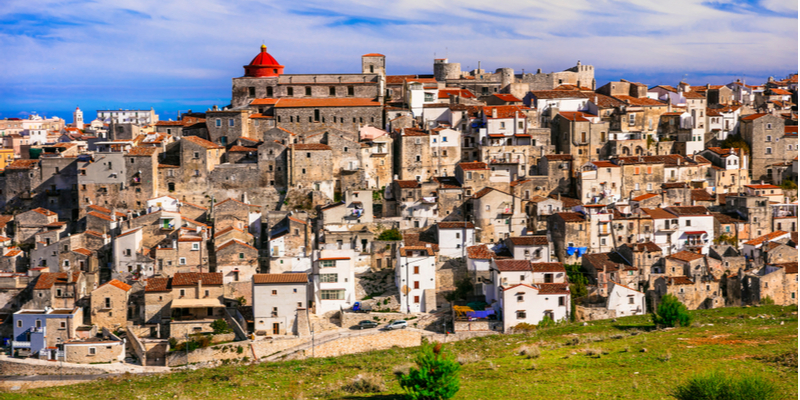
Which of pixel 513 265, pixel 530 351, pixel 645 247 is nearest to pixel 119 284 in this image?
pixel 513 265

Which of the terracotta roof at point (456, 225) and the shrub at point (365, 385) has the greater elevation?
the terracotta roof at point (456, 225)

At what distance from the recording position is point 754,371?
59.7 ft

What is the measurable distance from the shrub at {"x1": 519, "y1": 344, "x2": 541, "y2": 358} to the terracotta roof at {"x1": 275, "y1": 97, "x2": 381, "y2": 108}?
17.4 metres

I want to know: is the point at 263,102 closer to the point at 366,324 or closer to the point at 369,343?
the point at 366,324

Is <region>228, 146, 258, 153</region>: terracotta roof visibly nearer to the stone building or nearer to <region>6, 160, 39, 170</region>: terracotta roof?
<region>6, 160, 39, 170</region>: terracotta roof

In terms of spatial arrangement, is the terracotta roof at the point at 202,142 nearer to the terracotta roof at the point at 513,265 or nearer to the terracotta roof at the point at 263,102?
the terracotta roof at the point at 263,102

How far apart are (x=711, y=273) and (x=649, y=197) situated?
4.75 metres

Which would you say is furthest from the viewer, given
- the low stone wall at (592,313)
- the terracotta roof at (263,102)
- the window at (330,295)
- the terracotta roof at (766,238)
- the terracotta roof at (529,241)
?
the terracotta roof at (263,102)

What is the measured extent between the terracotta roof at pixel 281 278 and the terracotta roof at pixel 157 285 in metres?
3.08

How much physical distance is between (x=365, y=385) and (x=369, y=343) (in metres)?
5.22

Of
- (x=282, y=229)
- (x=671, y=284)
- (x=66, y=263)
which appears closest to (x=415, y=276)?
(x=282, y=229)

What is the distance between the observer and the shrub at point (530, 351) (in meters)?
21.5

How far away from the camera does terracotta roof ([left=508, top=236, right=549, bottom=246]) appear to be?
93.7ft

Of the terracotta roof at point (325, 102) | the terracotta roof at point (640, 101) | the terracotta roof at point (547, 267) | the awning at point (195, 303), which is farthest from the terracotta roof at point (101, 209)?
the terracotta roof at point (640, 101)
